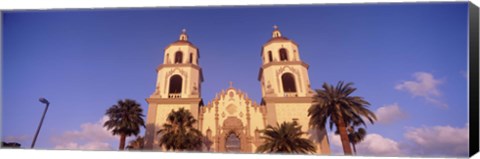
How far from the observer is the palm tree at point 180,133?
25812 mm

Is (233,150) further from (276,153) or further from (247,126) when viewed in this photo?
(276,153)

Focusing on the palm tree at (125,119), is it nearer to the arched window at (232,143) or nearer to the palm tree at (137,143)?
the palm tree at (137,143)

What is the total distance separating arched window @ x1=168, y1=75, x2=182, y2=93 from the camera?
32281 mm

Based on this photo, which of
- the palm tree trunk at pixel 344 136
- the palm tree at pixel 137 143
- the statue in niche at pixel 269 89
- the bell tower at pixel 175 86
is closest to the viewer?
the palm tree trunk at pixel 344 136

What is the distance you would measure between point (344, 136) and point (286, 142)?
4073mm

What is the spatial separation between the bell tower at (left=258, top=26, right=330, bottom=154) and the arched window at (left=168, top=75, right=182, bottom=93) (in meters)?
7.71

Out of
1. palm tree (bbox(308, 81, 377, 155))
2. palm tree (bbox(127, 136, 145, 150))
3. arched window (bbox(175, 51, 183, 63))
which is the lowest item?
palm tree (bbox(127, 136, 145, 150))

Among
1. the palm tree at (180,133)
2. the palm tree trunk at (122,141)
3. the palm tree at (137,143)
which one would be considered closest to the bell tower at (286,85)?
the palm tree at (180,133)

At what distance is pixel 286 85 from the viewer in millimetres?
32344

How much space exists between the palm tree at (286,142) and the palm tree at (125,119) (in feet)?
33.9

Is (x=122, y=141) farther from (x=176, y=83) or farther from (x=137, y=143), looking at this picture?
(x=176, y=83)

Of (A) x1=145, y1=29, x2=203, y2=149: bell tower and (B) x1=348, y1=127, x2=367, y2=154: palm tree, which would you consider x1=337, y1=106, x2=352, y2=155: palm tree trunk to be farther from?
(A) x1=145, y1=29, x2=203, y2=149: bell tower

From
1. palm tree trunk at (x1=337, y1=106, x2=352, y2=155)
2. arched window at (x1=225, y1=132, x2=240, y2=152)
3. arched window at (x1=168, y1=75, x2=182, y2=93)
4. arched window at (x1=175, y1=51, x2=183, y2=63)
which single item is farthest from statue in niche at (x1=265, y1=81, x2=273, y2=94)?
arched window at (x1=175, y1=51, x2=183, y2=63)

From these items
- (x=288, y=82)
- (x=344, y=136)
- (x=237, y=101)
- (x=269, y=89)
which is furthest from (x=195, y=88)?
(x=344, y=136)
